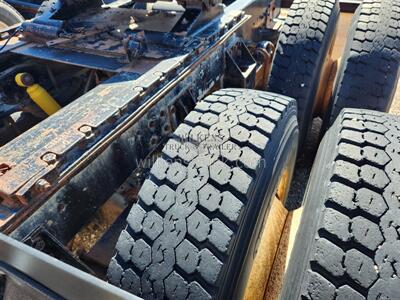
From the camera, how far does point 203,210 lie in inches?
54.9

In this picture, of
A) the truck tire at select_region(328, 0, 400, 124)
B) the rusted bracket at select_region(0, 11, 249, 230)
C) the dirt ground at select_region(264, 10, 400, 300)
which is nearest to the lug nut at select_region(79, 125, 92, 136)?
the rusted bracket at select_region(0, 11, 249, 230)

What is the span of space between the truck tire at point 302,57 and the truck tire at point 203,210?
1059 mm

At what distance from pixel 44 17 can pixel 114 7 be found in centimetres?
65

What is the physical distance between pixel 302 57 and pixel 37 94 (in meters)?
1.96

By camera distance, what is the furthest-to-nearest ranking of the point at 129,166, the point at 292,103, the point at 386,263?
the point at 292,103, the point at 129,166, the point at 386,263

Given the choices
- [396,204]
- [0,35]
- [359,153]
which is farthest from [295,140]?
[0,35]

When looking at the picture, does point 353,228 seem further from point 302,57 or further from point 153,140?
point 302,57

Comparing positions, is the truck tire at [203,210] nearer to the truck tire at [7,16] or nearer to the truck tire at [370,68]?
the truck tire at [370,68]

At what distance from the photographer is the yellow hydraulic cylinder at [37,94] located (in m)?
2.31

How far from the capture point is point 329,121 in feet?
8.91

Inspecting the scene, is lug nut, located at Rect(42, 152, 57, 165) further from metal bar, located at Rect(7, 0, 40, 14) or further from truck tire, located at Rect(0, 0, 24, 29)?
metal bar, located at Rect(7, 0, 40, 14)

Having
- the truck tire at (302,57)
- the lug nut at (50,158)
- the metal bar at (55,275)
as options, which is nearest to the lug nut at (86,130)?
the lug nut at (50,158)

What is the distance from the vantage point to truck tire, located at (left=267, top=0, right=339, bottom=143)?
8.84 feet

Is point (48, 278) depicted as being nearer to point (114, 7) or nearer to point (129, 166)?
point (129, 166)
